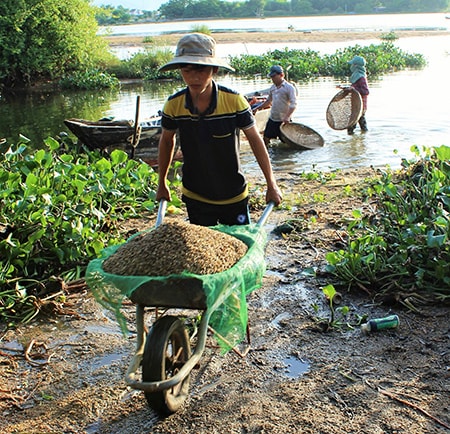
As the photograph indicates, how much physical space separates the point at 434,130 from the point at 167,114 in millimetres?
10025

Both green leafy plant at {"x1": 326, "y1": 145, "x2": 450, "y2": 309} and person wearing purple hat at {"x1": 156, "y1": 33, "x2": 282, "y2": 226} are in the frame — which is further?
green leafy plant at {"x1": 326, "y1": 145, "x2": 450, "y2": 309}

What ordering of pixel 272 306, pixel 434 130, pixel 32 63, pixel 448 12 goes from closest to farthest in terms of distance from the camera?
1. pixel 272 306
2. pixel 434 130
3. pixel 32 63
4. pixel 448 12

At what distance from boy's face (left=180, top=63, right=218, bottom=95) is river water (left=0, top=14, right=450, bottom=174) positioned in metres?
4.04

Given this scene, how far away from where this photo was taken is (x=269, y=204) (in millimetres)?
3387

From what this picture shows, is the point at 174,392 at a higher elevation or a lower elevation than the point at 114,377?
higher

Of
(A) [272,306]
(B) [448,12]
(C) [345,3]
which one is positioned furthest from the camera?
(C) [345,3]

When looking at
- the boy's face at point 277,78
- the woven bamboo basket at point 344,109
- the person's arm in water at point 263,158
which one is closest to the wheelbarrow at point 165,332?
the person's arm in water at point 263,158

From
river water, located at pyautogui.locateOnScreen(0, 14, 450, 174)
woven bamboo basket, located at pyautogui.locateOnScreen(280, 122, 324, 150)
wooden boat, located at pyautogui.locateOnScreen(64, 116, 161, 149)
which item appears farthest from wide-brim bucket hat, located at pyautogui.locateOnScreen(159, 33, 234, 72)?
woven bamboo basket, located at pyautogui.locateOnScreen(280, 122, 324, 150)

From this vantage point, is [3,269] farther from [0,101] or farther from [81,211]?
[0,101]

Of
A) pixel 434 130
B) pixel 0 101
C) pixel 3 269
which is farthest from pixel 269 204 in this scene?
pixel 0 101

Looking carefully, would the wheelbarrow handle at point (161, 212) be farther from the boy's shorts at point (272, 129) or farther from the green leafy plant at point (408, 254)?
the boy's shorts at point (272, 129)

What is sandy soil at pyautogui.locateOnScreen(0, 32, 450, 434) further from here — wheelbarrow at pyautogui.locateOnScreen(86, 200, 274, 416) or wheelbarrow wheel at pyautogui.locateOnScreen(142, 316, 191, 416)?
wheelbarrow at pyautogui.locateOnScreen(86, 200, 274, 416)

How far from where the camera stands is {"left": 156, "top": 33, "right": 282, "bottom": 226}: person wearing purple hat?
3.16 metres

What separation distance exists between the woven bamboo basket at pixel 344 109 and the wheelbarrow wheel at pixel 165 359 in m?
9.12
